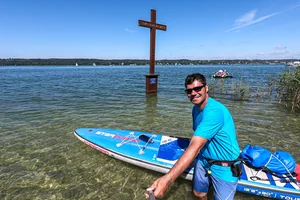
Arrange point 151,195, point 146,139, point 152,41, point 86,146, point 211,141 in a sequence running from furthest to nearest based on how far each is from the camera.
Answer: point 152,41
point 86,146
point 146,139
point 211,141
point 151,195

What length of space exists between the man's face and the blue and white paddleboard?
2.62 metres

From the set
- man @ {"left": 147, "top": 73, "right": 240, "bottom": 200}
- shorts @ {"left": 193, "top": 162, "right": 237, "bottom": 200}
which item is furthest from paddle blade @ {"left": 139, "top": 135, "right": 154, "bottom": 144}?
man @ {"left": 147, "top": 73, "right": 240, "bottom": 200}

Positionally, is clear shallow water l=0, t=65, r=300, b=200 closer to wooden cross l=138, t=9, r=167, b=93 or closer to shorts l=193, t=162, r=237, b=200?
shorts l=193, t=162, r=237, b=200

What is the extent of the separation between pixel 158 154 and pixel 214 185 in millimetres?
2533

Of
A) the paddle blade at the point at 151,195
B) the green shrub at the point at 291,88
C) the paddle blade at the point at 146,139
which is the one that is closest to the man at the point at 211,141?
the paddle blade at the point at 151,195

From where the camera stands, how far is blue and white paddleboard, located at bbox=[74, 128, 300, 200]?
159 inches

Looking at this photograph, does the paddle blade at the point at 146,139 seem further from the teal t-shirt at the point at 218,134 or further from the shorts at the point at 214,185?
the teal t-shirt at the point at 218,134

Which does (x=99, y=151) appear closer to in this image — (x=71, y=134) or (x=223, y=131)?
(x=71, y=134)

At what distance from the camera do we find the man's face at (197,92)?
8.79 ft

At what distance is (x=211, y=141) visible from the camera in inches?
111

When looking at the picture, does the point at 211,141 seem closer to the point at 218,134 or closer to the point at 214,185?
the point at 218,134

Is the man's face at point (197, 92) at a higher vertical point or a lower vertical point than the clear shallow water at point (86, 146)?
higher

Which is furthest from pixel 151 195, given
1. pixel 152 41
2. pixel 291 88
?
pixel 291 88

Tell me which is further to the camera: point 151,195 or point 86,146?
point 86,146
